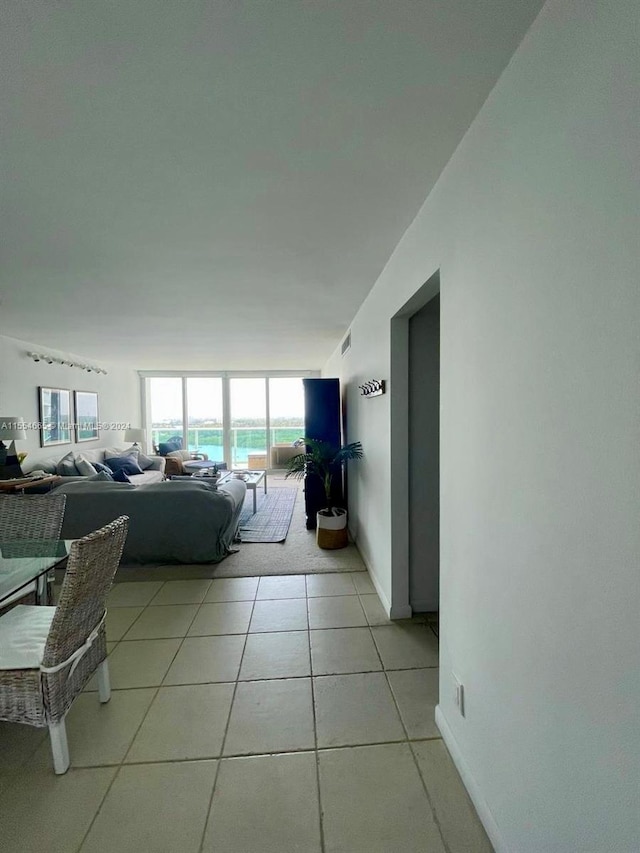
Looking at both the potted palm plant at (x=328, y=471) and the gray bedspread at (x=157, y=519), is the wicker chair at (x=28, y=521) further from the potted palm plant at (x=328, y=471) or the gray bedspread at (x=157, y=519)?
the potted palm plant at (x=328, y=471)

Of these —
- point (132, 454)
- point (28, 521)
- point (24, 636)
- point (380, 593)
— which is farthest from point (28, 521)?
point (132, 454)

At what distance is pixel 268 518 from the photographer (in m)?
5.22

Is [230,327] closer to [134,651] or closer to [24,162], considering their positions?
[24,162]

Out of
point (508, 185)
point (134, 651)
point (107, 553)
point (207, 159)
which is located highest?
point (207, 159)

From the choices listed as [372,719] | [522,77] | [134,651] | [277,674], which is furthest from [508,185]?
[134,651]

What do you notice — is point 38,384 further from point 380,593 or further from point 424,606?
point 424,606

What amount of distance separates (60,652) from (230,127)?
208cm

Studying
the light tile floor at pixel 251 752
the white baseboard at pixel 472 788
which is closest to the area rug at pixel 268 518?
the light tile floor at pixel 251 752

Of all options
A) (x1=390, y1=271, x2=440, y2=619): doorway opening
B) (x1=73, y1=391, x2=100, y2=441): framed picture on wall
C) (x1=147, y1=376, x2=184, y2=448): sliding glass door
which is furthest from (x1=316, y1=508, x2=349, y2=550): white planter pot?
(x1=147, y1=376, x2=184, y2=448): sliding glass door

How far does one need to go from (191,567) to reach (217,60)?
3.60 m

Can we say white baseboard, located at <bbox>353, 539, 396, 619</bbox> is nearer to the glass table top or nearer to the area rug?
the area rug

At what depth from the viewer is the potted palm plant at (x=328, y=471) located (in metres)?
3.95

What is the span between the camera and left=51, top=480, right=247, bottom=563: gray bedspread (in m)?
3.59

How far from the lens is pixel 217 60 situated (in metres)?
1.06
